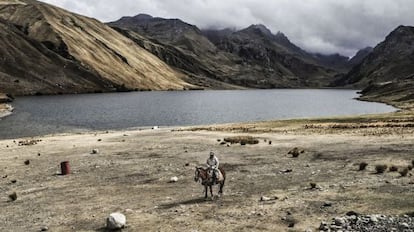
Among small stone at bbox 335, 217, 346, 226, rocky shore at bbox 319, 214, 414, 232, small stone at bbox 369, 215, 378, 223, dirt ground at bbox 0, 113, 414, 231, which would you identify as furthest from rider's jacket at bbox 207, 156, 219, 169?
small stone at bbox 369, 215, 378, 223

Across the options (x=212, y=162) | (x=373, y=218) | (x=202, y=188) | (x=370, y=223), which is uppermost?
(x=212, y=162)

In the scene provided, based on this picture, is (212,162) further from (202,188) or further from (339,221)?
(339,221)

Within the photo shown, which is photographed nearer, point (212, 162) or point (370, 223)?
point (370, 223)

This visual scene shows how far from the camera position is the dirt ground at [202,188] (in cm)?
2255

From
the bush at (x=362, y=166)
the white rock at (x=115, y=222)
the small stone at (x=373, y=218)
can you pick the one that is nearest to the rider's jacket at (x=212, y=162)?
the white rock at (x=115, y=222)

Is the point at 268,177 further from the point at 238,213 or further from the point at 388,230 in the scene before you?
the point at 388,230

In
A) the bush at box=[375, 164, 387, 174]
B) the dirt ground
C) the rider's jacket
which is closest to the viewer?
the dirt ground

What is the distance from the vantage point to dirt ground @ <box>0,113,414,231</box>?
22.5 m

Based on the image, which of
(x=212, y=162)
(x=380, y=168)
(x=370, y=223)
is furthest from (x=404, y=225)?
(x=380, y=168)

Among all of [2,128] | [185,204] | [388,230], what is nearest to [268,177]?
[185,204]

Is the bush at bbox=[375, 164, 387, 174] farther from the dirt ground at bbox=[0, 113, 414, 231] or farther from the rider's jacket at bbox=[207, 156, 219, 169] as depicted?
the rider's jacket at bbox=[207, 156, 219, 169]

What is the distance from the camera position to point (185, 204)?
83.2 ft

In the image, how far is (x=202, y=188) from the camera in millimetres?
29250

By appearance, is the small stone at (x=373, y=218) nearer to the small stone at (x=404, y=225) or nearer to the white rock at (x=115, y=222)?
the small stone at (x=404, y=225)
